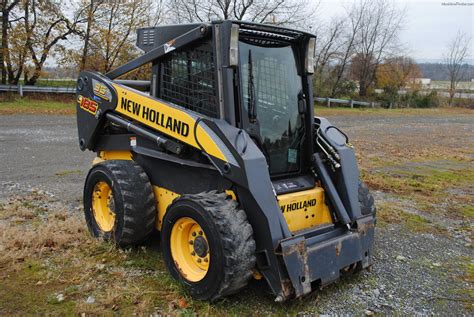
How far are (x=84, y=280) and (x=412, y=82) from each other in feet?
153

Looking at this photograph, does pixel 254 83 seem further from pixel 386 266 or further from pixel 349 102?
pixel 349 102

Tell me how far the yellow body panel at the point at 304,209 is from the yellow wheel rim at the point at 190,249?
0.77m

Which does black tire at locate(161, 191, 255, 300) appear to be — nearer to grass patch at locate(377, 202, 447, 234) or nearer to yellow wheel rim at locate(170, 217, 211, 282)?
yellow wheel rim at locate(170, 217, 211, 282)

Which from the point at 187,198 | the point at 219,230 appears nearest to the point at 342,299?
the point at 219,230

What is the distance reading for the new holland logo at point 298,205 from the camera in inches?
166

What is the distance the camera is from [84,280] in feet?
13.7

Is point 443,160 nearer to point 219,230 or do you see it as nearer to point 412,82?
point 219,230

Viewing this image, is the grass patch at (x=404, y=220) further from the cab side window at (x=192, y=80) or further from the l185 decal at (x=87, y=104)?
the l185 decal at (x=87, y=104)

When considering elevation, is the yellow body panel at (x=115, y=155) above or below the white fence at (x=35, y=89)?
below

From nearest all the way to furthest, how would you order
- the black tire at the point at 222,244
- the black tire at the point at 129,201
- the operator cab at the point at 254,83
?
1. the black tire at the point at 222,244
2. the operator cab at the point at 254,83
3. the black tire at the point at 129,201

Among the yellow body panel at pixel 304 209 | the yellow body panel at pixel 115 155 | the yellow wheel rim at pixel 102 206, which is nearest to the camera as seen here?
the yellow body panel at pixel 304 209

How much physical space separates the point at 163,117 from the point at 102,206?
135cm

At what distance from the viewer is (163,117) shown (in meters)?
4.48

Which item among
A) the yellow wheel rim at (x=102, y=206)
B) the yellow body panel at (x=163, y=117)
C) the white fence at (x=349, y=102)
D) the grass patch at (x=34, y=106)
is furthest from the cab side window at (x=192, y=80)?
the white fence at (x=349, y=102)
